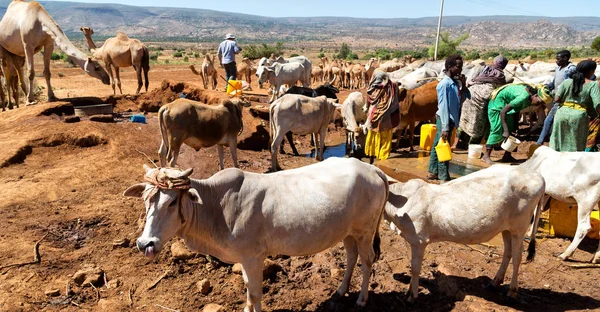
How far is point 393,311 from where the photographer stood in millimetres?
4617

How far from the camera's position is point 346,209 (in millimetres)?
4207

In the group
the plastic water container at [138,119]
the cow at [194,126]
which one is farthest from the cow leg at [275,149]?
the plastic water container at [138,119]

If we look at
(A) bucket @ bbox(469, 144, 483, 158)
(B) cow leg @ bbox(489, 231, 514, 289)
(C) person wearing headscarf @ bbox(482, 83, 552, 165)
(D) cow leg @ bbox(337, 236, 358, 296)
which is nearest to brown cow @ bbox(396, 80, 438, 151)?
(A) bucket @ bbox(469, 144, 483, 158)

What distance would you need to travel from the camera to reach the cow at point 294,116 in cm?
949

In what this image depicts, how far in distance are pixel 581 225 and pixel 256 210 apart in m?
4.45

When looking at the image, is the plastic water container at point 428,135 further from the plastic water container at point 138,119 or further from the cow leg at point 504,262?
the plastic water container at point 138,119

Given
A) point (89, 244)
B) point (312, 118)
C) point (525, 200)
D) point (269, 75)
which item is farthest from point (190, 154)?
point (269, 75)

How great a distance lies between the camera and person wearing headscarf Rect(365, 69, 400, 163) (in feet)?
27.7

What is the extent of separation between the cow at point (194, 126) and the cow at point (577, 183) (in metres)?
5.31

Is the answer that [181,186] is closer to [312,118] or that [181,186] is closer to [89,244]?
[89,244]

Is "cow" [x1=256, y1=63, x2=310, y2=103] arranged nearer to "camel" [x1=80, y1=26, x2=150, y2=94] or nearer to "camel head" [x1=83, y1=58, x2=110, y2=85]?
"camel" [x1=80, y1=26, x2=150, y2=94]

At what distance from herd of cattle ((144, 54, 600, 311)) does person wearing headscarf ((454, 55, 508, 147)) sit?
3654 millimetres

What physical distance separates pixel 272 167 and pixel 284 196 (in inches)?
211

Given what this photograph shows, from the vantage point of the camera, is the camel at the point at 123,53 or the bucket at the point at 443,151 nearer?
the bucket at the point at 443,151
